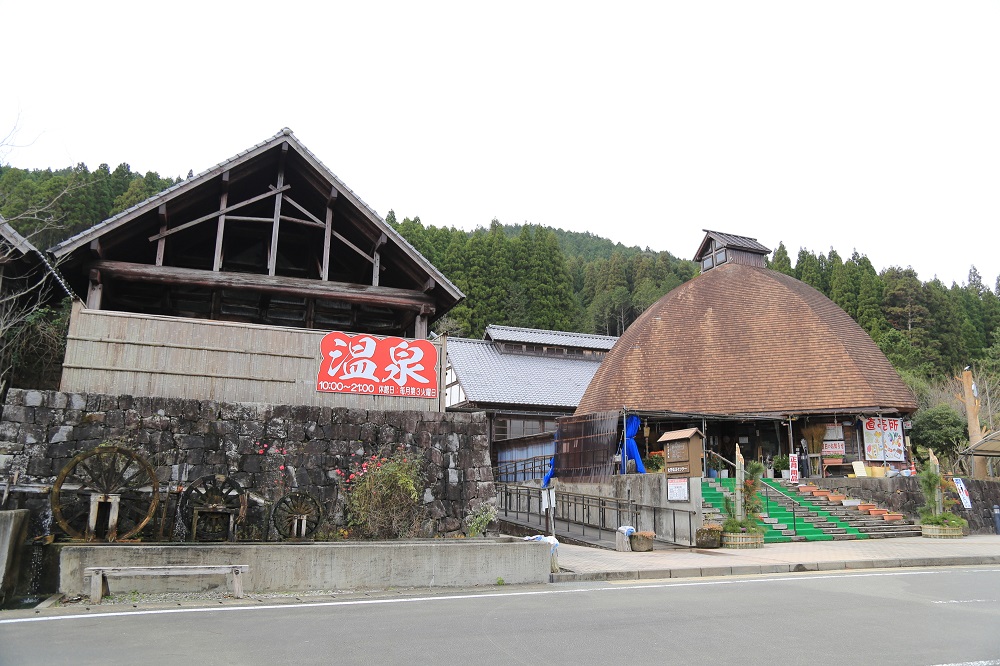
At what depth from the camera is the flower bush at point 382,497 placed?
13.0 m

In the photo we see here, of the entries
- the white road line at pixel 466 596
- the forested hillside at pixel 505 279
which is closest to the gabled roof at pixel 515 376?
the forested hillside at pixel 505 279

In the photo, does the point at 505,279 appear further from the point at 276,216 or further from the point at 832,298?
the point at 276,216

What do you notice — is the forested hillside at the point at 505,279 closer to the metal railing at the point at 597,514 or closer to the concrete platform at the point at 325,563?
the metal railing at the point at 597,514

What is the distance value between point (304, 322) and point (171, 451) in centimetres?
548

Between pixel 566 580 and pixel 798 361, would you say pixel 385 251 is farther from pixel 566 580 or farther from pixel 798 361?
pixel 798 361

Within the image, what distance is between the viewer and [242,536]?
12.2 metres

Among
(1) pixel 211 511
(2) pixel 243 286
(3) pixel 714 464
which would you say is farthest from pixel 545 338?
(1) pixel 211 511

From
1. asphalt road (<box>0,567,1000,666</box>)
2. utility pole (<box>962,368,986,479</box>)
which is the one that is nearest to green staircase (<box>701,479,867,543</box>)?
utility pole (<box>962,368,986,479</box>)

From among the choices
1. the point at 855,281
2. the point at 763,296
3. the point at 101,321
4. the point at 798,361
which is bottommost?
the point at 101,321

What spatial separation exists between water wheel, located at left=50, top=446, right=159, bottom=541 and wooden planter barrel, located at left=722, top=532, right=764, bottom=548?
12.4m

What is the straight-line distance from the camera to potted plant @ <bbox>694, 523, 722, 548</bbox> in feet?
56.0

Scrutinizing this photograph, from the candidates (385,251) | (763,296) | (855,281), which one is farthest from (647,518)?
(855,281)

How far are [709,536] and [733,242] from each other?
23.6 meters

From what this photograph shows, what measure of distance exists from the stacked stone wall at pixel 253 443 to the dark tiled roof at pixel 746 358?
14.6m
